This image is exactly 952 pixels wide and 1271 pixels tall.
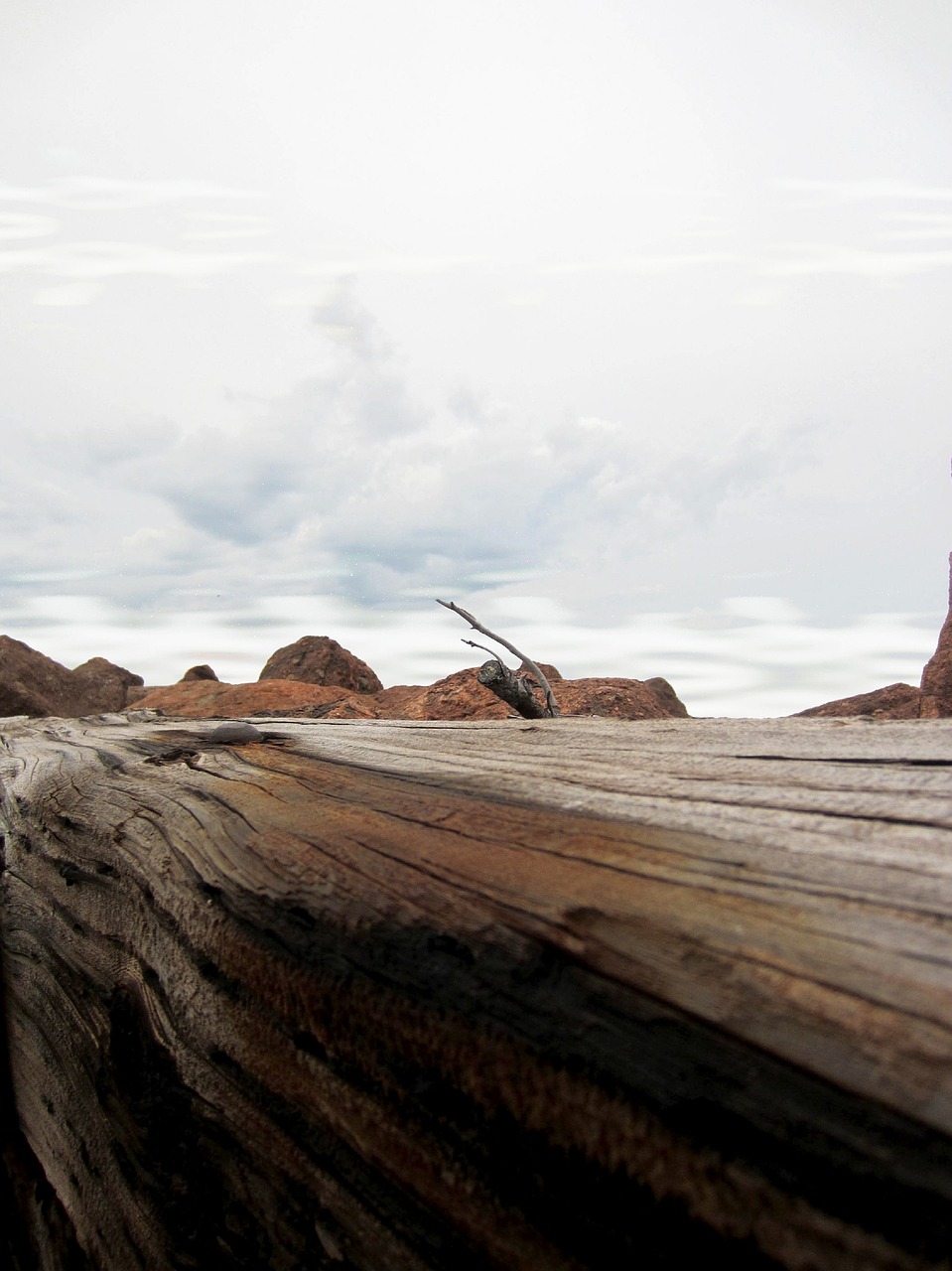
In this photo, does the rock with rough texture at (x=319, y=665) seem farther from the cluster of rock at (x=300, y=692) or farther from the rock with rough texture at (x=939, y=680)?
the rock with rough texture at (x=939, y=680)

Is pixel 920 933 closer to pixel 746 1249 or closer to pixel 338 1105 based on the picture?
pixel 746 1249

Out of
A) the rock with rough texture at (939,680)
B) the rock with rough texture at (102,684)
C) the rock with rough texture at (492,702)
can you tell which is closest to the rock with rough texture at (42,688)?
→ the rock with rough texture at (102,684)

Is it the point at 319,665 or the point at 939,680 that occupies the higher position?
the point at 319,665

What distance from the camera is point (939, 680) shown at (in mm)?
7578

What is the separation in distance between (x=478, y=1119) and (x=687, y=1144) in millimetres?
266

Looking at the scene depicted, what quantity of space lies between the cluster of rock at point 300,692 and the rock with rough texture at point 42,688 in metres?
0.01

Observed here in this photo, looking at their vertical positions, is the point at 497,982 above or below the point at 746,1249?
above

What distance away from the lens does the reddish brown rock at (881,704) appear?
→ 7.64 metres

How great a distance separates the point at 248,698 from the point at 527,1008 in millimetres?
9634

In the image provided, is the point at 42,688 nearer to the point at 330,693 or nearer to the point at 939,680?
the point at 330,693

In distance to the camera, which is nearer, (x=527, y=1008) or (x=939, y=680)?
(x=527, y=1008)

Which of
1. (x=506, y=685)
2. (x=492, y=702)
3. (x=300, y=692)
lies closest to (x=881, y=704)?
(x=492, y=702)

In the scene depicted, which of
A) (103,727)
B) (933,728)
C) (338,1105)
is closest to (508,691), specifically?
(103,727)

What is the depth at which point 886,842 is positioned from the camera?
89 centimetres
